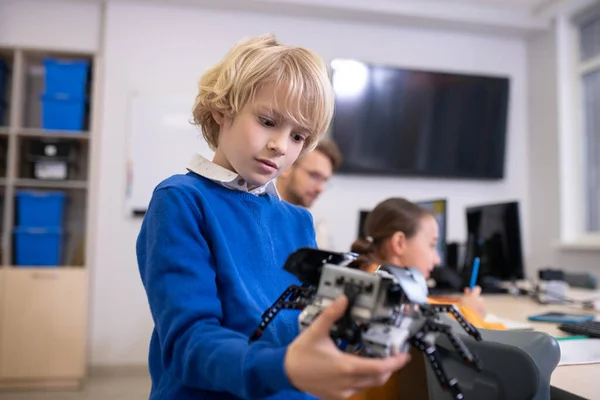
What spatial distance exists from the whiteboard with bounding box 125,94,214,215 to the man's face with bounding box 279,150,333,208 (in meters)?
1.14

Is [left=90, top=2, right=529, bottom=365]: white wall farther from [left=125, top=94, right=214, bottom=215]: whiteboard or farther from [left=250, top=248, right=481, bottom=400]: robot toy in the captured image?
[left=250, top=248, right=481, bottom=400]: robot toy

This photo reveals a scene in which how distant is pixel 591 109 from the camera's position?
348cm

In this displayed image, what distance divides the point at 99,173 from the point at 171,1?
1.24 meters

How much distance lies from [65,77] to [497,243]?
2598 mm

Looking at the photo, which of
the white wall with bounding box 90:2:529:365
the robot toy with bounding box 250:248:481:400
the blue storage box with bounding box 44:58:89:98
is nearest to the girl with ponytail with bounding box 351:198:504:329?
the robot toy with bounding box 250:248:481:400

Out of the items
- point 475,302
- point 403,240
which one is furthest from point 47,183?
point 475,302

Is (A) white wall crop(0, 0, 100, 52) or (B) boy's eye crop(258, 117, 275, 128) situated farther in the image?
(A) white wall crop(0, 0, 100, 52)

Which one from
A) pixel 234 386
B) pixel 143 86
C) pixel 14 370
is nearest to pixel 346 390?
pixel 234 386

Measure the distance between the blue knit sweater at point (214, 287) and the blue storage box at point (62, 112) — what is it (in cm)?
250

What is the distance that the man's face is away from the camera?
→ 7.37 ft

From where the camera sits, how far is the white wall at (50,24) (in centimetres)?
317

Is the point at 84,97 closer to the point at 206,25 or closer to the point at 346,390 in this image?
the point at 206,25

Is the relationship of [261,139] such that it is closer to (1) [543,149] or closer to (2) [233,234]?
(2) [233,234]

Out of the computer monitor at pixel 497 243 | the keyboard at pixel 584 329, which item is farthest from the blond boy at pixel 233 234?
the computer monitor at pixel 497 243
